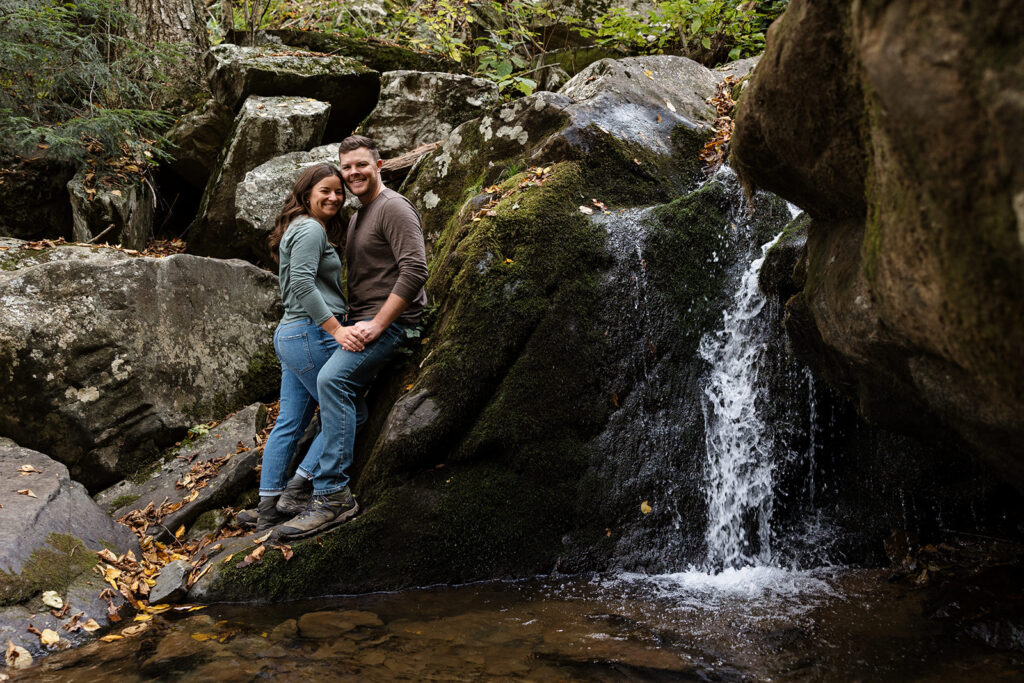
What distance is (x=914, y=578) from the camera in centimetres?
441

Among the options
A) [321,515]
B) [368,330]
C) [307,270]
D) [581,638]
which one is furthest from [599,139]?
[581,638]

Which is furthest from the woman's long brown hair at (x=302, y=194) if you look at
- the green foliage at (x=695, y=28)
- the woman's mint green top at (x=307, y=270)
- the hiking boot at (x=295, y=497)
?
the green foliage at (x=695, y=28)

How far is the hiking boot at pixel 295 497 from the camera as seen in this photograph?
5059 mm

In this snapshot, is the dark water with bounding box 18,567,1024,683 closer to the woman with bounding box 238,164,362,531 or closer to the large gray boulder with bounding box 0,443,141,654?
the large gray boulder with bounding box 0,443,141,654

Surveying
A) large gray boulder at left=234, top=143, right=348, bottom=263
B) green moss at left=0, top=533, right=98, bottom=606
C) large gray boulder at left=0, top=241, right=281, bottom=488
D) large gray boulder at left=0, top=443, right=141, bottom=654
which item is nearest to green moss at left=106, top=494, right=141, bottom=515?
large gray boulder at left=0, top=241, right=281, bottom=488

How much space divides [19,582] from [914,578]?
18.7 feet

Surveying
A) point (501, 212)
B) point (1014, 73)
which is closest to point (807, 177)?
point (1014, 73)

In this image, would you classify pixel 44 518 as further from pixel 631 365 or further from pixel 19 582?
pixel 631 365

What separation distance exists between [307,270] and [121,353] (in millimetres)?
2964

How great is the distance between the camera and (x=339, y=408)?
4891 mm

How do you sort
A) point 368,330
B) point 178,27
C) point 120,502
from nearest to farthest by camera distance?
point 368,330 < point 120,502 < point 178,27

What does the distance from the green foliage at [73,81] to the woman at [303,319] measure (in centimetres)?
522

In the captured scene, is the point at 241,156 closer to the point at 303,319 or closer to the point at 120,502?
the point at 120,502

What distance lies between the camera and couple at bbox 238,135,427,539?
15.7ft
